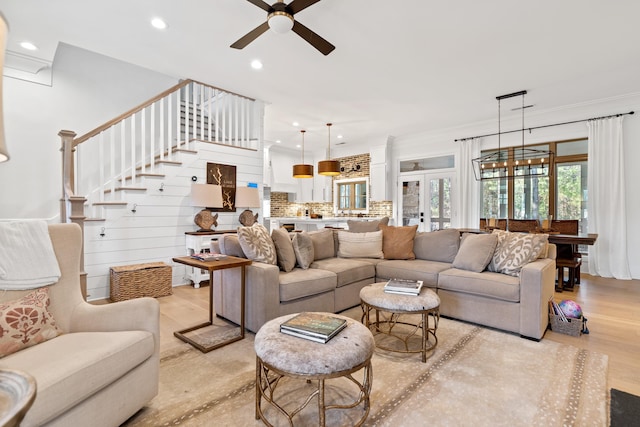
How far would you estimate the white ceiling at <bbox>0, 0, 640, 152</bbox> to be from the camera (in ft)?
9.74

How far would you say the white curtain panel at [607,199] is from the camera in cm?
505

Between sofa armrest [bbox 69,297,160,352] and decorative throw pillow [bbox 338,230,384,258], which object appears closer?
sofa armrest [bbox 69,297,160,352]

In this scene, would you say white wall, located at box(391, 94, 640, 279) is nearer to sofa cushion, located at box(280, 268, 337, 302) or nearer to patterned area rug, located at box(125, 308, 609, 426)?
patterned area rug, located at box(125, 308, 609, 426)

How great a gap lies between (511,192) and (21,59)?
323 inches

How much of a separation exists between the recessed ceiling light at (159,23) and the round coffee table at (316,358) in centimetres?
323

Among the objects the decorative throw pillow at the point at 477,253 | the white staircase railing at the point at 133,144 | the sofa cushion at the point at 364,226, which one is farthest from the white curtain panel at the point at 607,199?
the white staircase railing at the point at 133,144

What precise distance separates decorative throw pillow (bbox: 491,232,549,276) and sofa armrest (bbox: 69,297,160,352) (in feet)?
9.86

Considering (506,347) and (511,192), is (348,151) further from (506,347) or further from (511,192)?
(506,347)

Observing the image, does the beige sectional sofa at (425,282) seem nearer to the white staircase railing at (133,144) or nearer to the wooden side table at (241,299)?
the wooden side table at (241,299)

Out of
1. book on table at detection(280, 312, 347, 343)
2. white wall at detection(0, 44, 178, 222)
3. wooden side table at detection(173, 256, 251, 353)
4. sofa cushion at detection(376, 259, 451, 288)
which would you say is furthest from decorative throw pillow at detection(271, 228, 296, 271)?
white wall at detection(0, 44, 178, 222)

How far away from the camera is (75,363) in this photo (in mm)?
1314

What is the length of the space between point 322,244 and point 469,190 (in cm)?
427

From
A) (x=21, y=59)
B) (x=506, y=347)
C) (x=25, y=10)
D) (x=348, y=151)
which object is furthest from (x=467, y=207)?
(x=21, y=59)

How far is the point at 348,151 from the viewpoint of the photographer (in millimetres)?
8977
